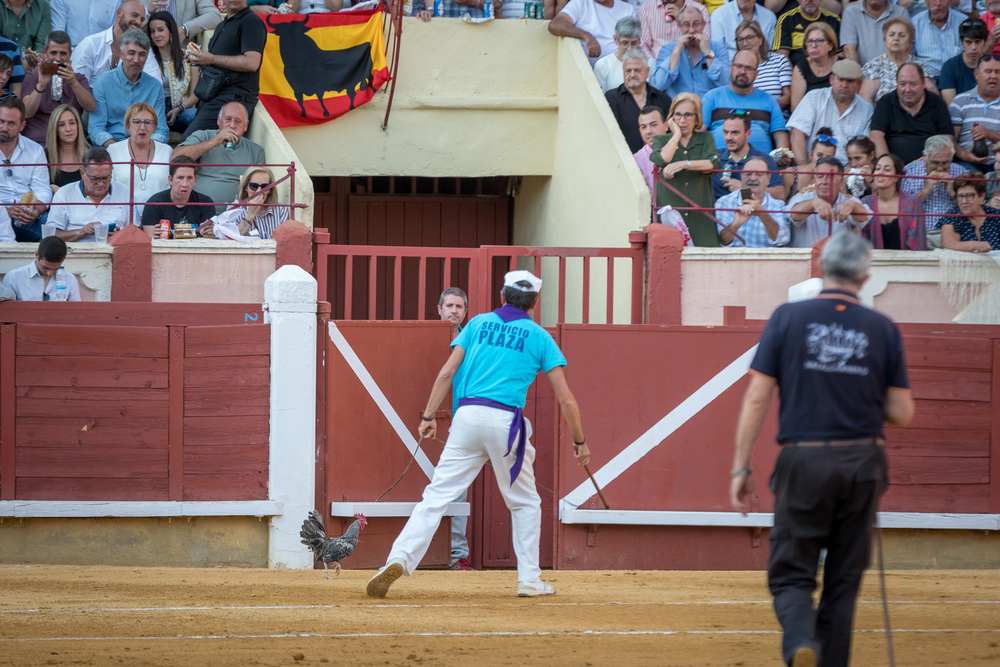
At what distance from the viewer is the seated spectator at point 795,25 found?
38.9ft

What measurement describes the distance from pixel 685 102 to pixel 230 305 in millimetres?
4011

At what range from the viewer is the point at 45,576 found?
23.0ft

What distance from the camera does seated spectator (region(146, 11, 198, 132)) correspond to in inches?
415

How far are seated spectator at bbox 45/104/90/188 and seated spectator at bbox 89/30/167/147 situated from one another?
20.0 inches

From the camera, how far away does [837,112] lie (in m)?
10.9

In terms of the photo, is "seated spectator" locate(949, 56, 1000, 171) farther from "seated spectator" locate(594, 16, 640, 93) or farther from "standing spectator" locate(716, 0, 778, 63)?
"seated spectator" locate(594, 16, 640, 93)

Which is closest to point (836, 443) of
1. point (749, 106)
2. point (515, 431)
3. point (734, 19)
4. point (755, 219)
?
point (515, 431)

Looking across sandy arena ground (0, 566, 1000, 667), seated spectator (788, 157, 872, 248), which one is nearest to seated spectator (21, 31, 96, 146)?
sandy arena ground (0, 566, 1000, 667)

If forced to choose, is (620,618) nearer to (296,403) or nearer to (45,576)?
(296,403)

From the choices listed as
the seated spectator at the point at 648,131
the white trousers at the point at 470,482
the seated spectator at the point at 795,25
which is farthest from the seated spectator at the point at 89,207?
the seated spectator at the point at 795,25

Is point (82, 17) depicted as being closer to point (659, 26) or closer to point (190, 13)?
point (190, 13)

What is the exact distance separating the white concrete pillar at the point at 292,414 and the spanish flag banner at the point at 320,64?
3.60m

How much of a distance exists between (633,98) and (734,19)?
203 centimetres

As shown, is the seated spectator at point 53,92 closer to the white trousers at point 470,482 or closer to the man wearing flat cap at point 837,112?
the white trousers at point 470,482
